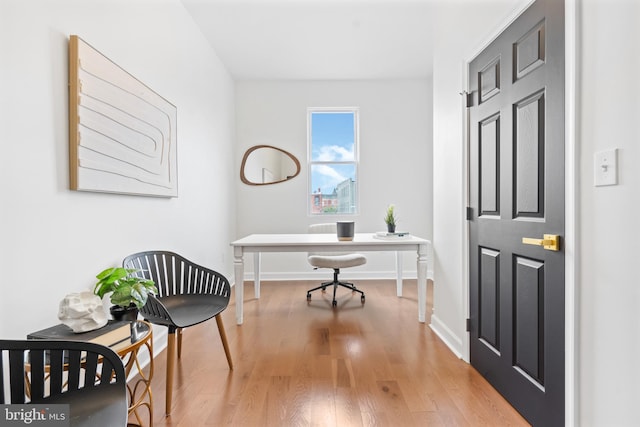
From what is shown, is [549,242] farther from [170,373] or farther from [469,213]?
[170,373]

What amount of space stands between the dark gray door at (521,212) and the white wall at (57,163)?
2.11 metres

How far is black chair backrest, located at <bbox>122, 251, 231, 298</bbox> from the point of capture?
7.09 feet

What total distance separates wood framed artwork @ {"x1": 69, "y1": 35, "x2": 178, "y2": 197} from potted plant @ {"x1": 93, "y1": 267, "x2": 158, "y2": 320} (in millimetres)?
467

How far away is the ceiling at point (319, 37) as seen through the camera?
3.07 metres

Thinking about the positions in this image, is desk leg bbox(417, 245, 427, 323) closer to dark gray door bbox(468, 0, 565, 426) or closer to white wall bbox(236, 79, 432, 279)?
dark gray door bbox(468, 0, 565, 426)

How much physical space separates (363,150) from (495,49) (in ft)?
9.52
